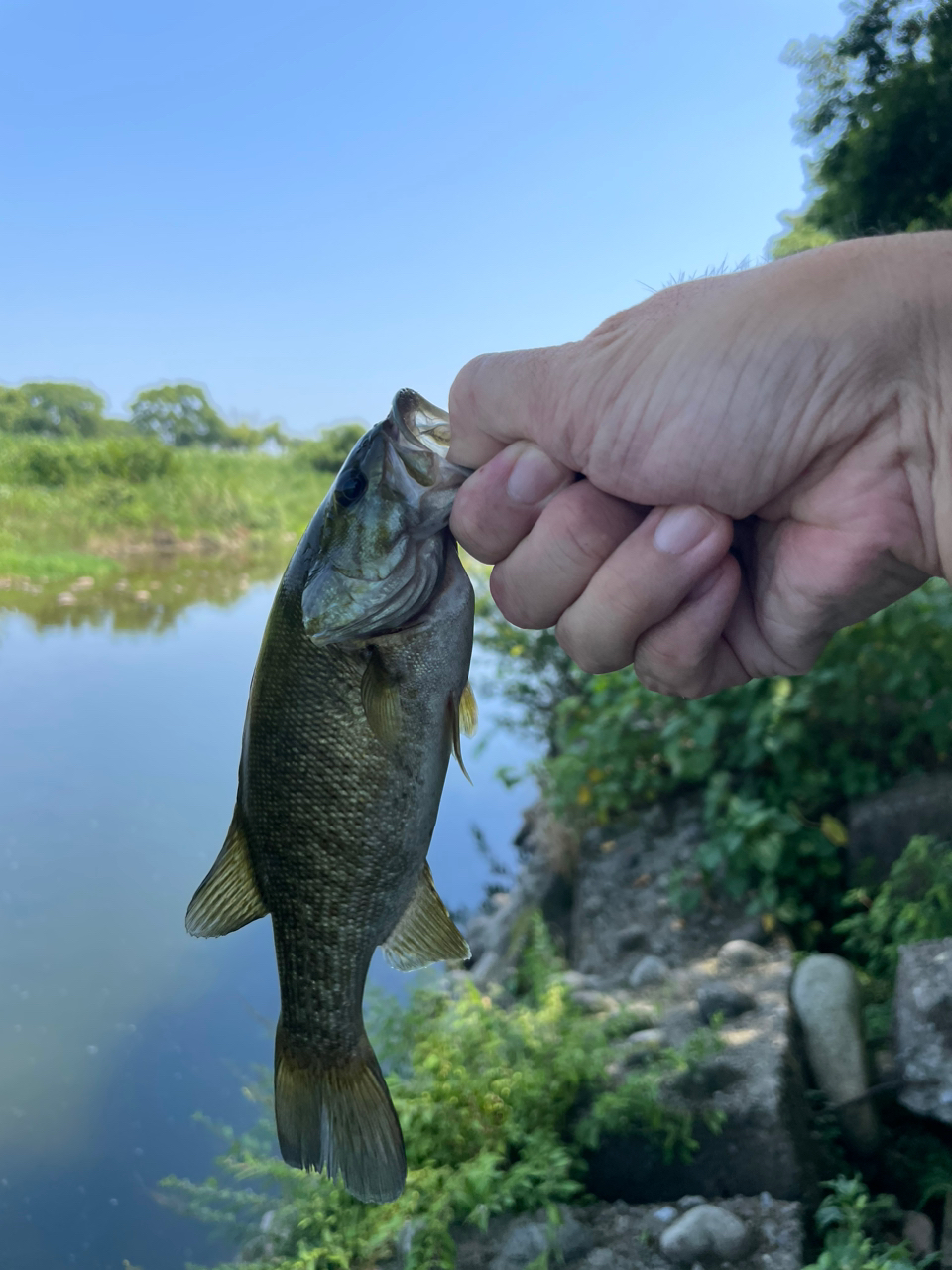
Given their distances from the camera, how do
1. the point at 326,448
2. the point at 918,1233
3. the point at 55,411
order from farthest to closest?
the point at 326,448, the point at 55,411, the point at 918,1233

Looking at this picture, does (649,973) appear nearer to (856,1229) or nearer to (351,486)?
(856,1229)

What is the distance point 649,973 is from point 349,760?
2250 mm

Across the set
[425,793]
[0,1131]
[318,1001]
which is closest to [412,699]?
[425,793]

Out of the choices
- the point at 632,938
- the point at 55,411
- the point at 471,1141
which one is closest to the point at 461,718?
the point at 471,1141

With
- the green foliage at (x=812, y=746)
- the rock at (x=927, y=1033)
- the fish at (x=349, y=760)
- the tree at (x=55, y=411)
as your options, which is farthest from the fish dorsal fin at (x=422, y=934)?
the tree at (x=55, y=411)

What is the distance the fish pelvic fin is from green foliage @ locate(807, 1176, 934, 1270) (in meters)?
1.07

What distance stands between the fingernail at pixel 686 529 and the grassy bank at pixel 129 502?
5087mm

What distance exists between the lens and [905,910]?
2.48m

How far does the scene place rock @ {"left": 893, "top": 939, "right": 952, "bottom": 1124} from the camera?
81.1 inches

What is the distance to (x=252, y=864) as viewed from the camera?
1237 millimetres

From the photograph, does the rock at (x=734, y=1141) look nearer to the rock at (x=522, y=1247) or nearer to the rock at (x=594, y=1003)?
the rock at (x=522, y=1247)

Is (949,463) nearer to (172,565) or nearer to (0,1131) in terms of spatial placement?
(0,1131)

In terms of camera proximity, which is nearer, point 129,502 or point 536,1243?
point 536,1243

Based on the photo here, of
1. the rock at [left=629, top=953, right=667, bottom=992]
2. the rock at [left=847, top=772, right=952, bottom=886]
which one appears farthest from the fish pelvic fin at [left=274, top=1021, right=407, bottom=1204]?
the rock at [left=847, top=772, right=952, bottom=886]
